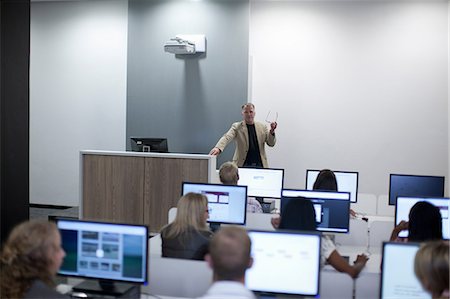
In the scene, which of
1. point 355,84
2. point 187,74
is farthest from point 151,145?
point 355,84

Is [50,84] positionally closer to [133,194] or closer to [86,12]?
[86,12]

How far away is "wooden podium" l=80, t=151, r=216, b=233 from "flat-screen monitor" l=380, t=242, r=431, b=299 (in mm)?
4131

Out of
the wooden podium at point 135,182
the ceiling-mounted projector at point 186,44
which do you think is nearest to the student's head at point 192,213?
the wooden podium at point 135,182

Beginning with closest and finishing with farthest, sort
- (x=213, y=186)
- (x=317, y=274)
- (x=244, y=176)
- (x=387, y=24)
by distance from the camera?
(x=317, y=274) < (x=213, y=186) < (x=244, y=176) < (x=387, y=24)

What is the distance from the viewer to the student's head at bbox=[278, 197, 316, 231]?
3.63m

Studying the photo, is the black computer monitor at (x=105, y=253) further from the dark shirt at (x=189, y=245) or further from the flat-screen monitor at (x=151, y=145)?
the flat-screen monitor at (x=151, y=145)

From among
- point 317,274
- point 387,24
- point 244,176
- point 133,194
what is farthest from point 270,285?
point 387,24

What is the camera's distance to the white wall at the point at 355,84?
27.1 feet

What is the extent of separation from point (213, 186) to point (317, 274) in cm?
196

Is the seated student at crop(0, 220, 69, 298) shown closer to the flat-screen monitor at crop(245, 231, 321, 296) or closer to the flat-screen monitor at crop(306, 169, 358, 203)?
the flat-screen monitor at crop(245, 231, 321, 296)

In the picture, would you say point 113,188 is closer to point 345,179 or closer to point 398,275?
point 345,179

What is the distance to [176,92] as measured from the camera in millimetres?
8805

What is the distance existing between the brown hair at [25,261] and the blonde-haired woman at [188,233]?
130cm

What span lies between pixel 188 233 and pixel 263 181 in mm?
2704
